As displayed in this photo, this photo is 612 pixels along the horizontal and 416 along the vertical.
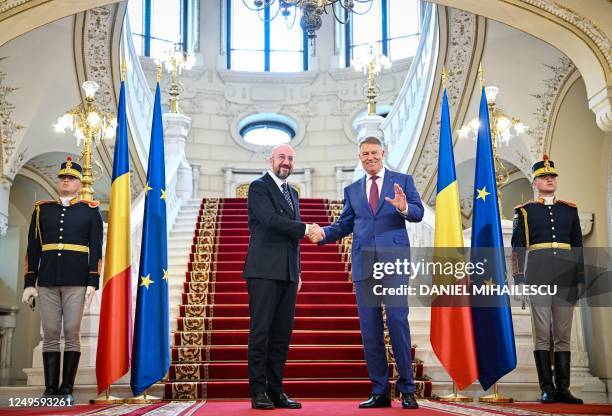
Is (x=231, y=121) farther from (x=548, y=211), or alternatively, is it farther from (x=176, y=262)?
(x=548, y=211)

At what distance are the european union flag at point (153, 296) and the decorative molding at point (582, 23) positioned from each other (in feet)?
11.9

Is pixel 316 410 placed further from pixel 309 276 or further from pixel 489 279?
pixel 309 276

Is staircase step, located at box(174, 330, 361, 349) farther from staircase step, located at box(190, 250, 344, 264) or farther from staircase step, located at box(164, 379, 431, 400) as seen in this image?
staircase step, located at box(190, 250, 344, 264)

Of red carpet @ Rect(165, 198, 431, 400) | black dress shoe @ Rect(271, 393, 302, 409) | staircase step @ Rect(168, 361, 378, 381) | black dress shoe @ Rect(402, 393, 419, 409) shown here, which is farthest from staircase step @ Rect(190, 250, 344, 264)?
black dress shoe @ Rect(402, 393, 419, 409)

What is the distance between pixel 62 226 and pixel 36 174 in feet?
24.8

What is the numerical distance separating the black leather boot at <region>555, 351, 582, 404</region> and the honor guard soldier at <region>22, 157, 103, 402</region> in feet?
10.7

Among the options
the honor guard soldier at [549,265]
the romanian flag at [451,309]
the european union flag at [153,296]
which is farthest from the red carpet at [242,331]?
the honor guard soldier at [549,265]

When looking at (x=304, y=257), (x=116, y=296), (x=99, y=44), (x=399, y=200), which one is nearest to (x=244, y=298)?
(x=304, y=257)

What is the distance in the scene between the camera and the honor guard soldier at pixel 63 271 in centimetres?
498

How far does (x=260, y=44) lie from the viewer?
17.8m

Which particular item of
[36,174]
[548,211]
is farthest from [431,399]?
[36,174]

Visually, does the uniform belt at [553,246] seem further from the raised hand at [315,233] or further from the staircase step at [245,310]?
the staircase step at [245,310]

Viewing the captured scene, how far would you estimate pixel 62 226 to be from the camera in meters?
5.12

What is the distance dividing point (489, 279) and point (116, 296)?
2.62 meters
